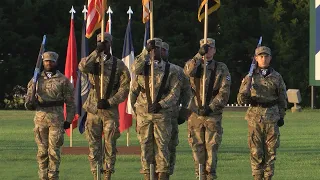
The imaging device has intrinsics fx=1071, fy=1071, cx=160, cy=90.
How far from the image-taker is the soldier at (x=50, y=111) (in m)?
14.7

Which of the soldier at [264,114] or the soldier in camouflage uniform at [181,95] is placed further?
the soldier at [264,114]

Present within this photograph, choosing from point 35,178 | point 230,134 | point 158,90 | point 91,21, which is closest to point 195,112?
point 158,90

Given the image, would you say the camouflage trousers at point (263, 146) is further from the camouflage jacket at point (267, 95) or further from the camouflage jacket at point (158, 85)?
the camouflage jacket at point (158, 85)

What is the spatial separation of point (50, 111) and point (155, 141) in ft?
5.67

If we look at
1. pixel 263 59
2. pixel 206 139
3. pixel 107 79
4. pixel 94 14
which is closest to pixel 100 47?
pixel 107 79

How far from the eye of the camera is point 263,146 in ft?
48.1

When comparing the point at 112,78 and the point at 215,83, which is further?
the point at 112,78

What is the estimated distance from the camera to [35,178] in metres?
17.5

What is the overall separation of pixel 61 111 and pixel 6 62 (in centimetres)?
5007

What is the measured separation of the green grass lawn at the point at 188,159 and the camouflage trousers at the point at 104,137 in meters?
2.80

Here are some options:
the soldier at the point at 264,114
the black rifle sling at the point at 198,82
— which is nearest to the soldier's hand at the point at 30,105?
the black rifle sling at the point at 198,82

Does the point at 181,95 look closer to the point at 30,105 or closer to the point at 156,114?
the point at 156,114

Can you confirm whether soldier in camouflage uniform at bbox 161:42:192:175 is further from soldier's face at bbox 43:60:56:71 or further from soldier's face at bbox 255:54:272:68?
soldier's face at bbox 43:60:56:71

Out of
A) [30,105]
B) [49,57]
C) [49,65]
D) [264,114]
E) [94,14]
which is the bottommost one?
[264,114]
